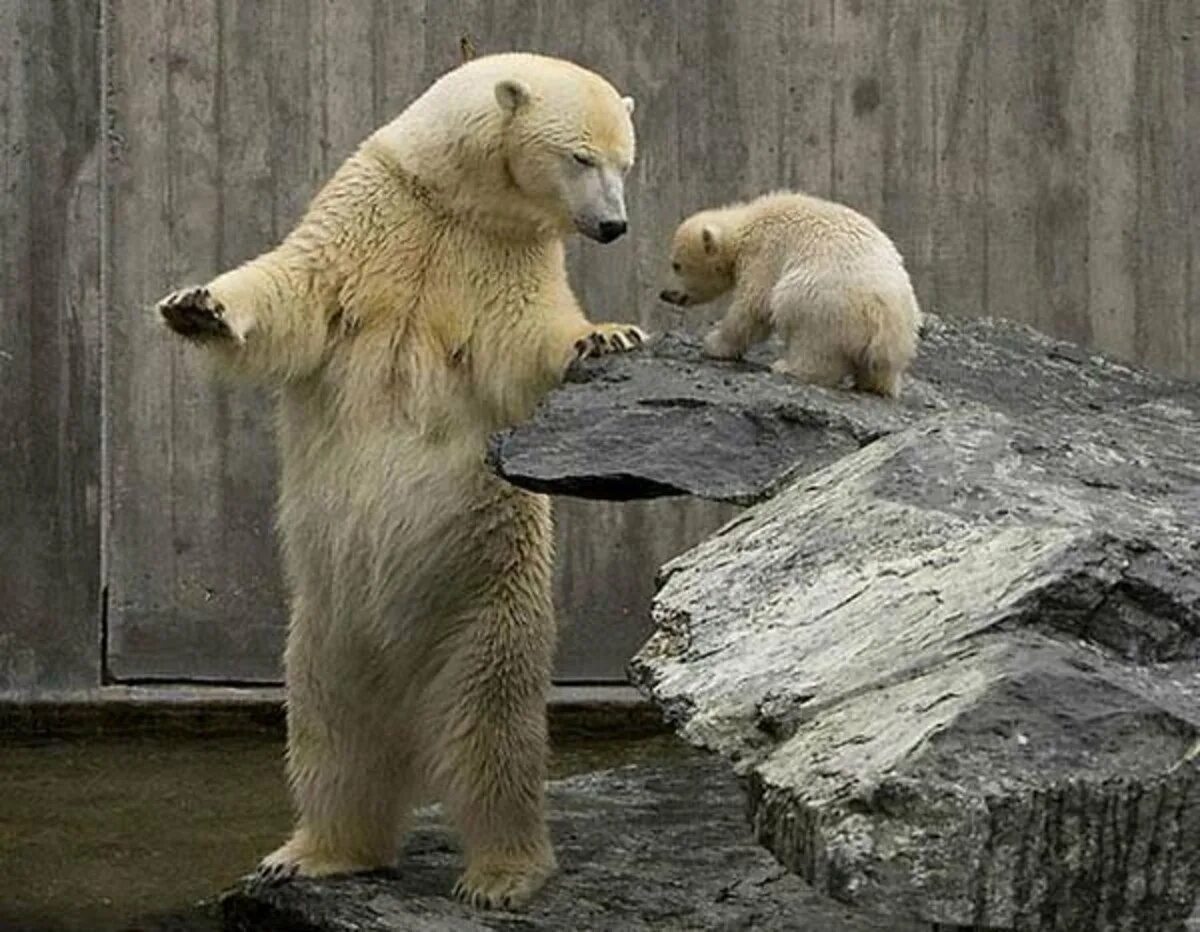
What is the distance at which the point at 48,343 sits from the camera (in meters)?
7.98

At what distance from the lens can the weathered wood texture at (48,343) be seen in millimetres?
7957

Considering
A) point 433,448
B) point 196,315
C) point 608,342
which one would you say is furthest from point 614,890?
point 196,315

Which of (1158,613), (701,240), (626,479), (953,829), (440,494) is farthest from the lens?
(701,240)

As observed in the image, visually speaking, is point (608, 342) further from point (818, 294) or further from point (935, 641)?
point (935, 641)

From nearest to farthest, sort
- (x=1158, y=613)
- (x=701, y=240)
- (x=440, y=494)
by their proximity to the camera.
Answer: (x=1158, y=613) → (x=440, y=494) → (x=701, y=240)

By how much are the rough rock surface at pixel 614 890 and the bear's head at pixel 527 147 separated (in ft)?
3.97

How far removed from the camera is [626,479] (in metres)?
4.64

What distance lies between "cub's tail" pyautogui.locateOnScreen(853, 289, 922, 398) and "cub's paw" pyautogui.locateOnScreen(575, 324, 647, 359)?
0.46m

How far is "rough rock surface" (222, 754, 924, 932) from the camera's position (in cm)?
493

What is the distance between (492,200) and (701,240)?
773 millimetres

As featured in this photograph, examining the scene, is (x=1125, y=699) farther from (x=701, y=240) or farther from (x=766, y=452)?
(x=701, y=240)

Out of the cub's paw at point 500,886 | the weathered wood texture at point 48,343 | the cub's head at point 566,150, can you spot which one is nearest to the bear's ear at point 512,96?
the cub's head at point 566,150

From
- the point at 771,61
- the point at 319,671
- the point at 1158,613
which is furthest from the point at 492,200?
the point at 771,61

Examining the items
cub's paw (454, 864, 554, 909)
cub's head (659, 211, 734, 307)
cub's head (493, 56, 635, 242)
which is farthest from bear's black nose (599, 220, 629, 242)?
cub's paw (454, 864, 554, 909)
